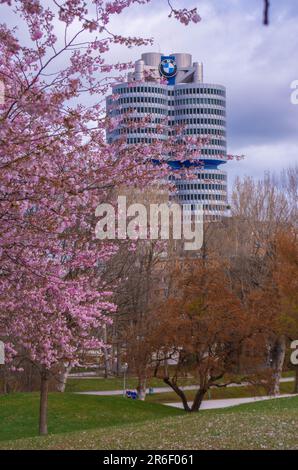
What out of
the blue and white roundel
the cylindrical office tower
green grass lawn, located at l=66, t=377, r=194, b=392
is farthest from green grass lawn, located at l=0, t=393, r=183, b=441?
the blue and white roundel

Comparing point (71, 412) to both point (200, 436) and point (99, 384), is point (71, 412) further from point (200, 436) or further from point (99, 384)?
point (99, 384)

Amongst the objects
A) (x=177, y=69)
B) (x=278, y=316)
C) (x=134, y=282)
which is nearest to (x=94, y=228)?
(x=278, y=316)

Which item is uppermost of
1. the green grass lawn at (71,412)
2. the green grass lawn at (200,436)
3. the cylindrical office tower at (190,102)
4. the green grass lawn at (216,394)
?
the cylindrical office tower at (190,102)

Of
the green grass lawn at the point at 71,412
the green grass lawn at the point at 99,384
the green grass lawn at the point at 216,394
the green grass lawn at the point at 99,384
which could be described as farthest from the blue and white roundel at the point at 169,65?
the green grass lawn at the point at 71,412

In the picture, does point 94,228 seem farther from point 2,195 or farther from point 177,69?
point 177,69

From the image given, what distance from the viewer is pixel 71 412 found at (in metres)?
23.0

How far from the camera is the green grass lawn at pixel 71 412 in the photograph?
21.1m

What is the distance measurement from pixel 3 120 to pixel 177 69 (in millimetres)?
158190

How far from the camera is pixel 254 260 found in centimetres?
4228

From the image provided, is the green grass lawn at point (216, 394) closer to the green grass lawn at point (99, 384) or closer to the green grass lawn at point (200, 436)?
the green grass lawn at point (99, 384)

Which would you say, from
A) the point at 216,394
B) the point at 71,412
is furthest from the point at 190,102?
the point at 71,412

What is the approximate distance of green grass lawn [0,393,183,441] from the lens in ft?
69.3

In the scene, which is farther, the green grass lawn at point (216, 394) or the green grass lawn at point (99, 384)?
the green grass lawn at point (99, 384)

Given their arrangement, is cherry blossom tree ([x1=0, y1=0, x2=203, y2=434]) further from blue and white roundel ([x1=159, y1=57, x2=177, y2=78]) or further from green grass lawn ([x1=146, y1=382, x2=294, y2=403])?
blue and white roundel ([x1=159, y1=57, x2=177, y2=78])
